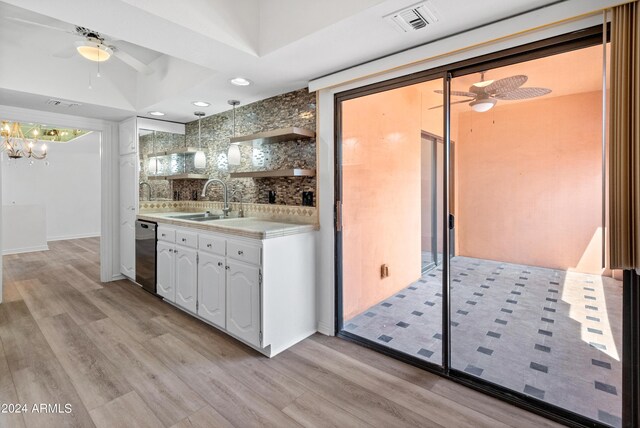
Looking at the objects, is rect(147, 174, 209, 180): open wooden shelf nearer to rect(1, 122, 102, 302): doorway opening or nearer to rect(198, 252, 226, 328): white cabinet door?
rect(198, 252, 226, 328): white cabinet door

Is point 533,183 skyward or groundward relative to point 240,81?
groundward

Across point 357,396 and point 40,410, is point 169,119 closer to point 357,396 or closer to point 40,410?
point 40,410

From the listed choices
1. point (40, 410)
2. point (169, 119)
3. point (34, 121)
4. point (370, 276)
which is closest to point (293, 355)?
point (370, 276)

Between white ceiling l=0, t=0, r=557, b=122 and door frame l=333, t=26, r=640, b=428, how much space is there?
225mm

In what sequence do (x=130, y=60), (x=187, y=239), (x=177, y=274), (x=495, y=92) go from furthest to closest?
(x=177, y=274)
(x=187, y=239)
(x=130, y=60)
(x=495, y=92)

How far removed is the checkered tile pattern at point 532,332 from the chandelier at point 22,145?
7.60 meters

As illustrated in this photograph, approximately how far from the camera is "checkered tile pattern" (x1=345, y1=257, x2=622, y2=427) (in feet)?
6.06

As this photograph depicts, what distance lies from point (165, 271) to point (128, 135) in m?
2.03

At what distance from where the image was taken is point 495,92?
223cm

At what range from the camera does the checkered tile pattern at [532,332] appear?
1846 millimetres

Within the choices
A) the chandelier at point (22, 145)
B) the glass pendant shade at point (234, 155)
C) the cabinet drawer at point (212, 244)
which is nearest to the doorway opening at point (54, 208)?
the chandelier at point (22, 145)

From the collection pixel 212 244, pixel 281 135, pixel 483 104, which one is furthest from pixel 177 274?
pixel 483 104

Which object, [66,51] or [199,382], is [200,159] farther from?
[199,382]

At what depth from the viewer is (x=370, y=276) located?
329 cm
